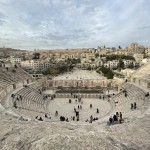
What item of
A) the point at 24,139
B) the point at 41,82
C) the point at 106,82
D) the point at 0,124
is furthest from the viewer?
the point at 106,82

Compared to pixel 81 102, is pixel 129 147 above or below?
above

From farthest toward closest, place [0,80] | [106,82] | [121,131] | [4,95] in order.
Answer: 1. [106,82]
2. [0,80]
3. [4,95]
4. [121,131]

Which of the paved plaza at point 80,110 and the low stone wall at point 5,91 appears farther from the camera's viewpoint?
the paved plaza at point 80,110

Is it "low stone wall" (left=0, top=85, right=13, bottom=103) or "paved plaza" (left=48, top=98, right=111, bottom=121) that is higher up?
"low stone wall" (left=0, top=85, right=13, bottom=103)

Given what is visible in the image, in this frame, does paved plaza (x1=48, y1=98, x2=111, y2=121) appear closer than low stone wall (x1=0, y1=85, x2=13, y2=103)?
No

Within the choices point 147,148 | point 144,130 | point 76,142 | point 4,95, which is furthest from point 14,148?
point 4,95

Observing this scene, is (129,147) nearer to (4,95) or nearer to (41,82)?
(4,95)

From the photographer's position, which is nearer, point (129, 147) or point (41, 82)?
point (129, 147)

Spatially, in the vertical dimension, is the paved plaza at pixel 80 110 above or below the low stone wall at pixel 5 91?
below

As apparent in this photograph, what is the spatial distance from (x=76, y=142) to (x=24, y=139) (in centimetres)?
208

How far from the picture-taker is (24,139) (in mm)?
7855

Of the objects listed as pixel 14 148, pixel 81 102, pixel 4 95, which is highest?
pixel 14 148

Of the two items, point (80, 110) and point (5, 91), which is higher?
point (5, 91)

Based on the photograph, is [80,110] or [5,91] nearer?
[5,91]
